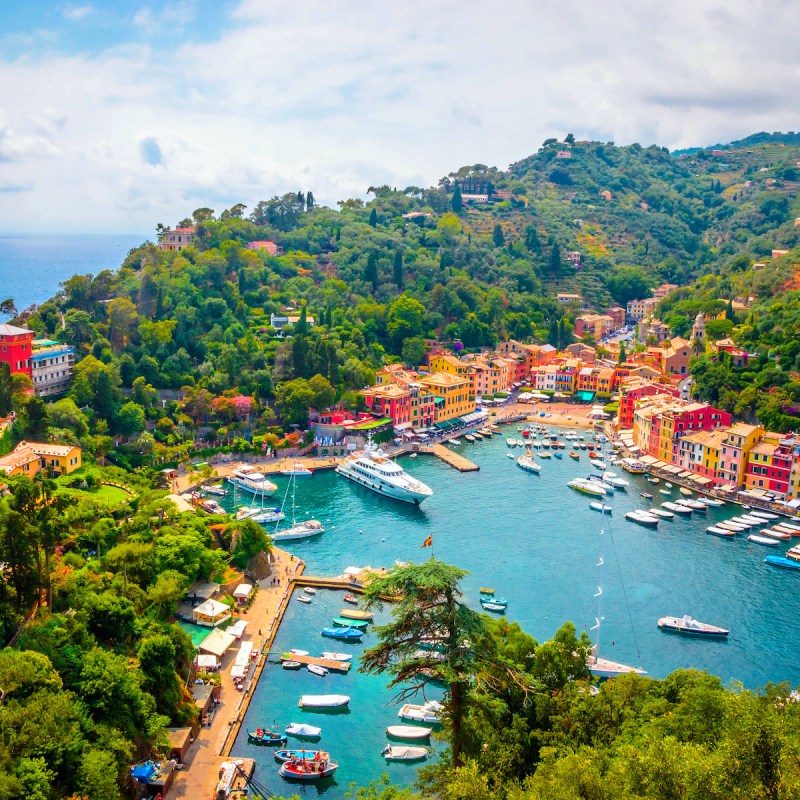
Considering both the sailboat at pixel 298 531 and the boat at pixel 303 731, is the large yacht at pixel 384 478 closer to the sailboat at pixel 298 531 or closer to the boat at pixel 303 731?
the sailboat at pixel 298 531

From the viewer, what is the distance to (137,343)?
166 ft

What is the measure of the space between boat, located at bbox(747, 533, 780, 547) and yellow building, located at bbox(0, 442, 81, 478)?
99.2 feet

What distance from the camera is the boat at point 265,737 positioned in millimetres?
20609

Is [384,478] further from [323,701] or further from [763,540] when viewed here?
[323,701]

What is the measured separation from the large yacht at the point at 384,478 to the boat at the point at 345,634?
1309cm

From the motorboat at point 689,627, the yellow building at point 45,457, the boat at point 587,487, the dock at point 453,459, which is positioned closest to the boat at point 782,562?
the motorboat at point 689,627

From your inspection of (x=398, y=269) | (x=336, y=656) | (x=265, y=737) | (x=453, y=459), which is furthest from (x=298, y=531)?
(x=398, y=269)

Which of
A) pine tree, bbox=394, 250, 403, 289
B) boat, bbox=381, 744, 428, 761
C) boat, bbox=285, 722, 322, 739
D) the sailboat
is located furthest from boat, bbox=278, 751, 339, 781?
pine tree, bbox=394, 250, 403, 289

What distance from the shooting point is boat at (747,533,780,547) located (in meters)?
35.0

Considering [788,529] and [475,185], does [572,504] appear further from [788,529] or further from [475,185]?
[475,185]

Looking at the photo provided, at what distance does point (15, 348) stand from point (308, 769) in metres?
29.4

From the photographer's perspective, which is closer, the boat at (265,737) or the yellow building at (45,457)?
the boat at (265,737)

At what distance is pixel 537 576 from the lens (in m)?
31.0

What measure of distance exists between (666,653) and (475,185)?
90.1m
